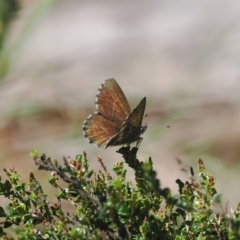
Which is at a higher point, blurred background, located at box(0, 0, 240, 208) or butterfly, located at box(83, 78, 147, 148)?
blurred background, located at box(0, 0, 240, 208)

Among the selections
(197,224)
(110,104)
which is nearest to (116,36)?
(110,104)

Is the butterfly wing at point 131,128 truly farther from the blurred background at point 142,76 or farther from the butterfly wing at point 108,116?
the blurred background at point 142,76

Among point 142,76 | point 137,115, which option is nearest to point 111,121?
point 137,115

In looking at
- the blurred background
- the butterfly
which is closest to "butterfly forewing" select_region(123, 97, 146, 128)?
the butterfly

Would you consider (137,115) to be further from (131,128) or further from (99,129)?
(99,129)

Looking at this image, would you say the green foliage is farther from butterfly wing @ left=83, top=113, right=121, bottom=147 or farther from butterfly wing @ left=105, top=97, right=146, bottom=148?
butterfly wing @ left=83, top=113, right=121, bottom=147

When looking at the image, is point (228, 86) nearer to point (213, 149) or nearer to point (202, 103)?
point (202, 103)

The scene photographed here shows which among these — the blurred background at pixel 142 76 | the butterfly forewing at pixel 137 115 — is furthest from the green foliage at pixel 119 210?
the blurred background at pixel 142 76
